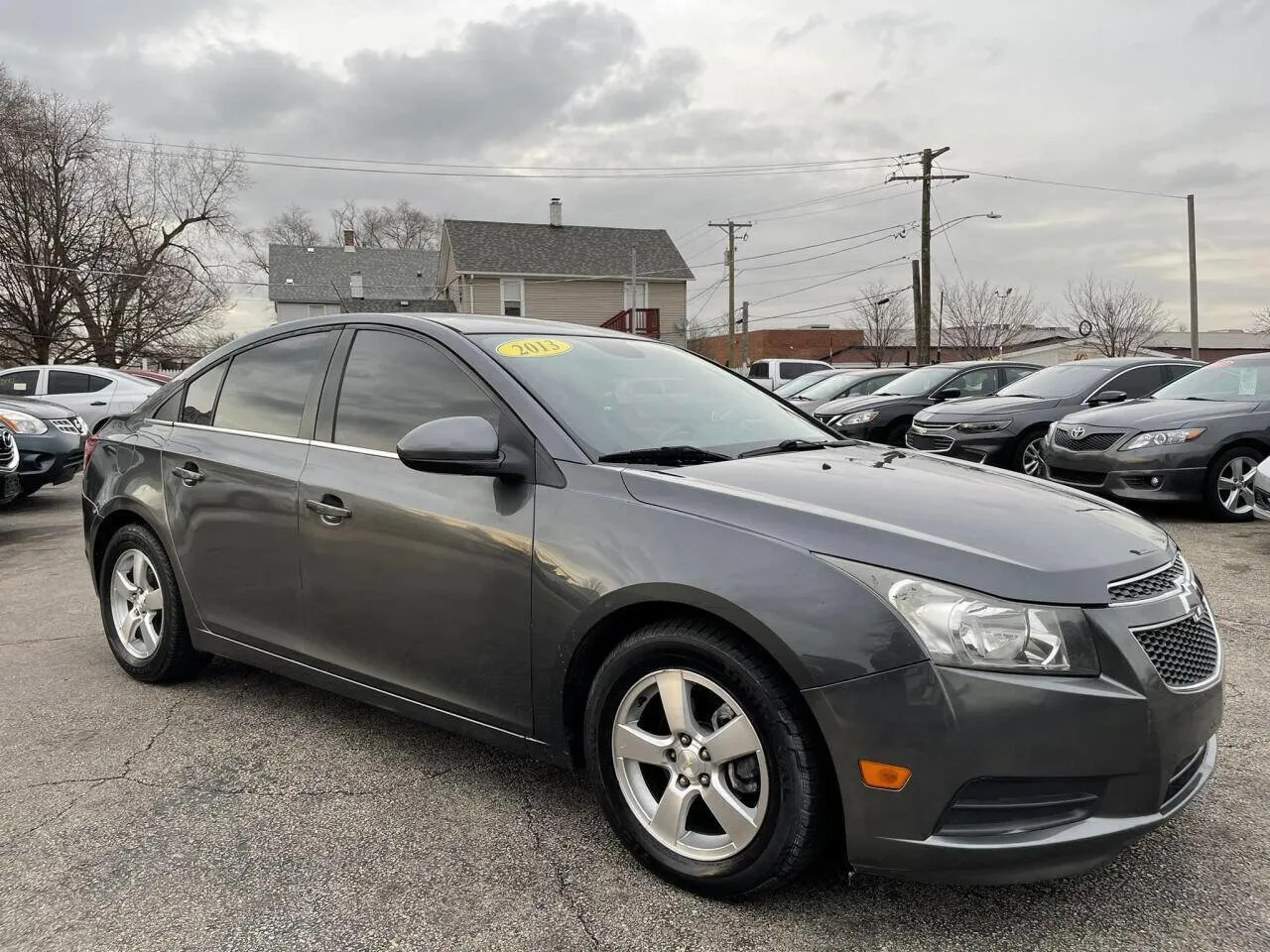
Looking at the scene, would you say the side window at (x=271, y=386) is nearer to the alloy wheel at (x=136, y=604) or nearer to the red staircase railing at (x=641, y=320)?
the alloy wheel at (x=136, y=604)

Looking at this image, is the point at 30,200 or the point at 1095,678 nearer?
the point at 1095,678

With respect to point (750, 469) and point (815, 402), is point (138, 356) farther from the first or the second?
point (750, 469)

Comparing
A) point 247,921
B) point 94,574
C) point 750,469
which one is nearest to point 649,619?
point 750,469

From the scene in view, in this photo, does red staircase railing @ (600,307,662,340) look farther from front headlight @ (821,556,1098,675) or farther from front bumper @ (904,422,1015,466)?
front headlight @ (821,556,1098,675)

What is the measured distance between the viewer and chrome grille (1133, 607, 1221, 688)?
2.07 m

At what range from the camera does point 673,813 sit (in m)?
2.34

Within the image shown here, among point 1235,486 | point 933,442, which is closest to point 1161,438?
point 1235,486

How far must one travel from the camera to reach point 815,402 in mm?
14523

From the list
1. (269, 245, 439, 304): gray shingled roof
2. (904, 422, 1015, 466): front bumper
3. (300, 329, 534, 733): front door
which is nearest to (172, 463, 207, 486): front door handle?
(300, 329, 534, 733): front door

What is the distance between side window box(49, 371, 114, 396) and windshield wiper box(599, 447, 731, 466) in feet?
48.9

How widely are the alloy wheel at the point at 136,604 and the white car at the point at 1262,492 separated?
685 centimetres

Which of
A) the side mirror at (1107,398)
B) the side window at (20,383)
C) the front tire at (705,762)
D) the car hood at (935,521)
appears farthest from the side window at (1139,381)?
the side window at (20,383)

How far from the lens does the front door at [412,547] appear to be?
264cm

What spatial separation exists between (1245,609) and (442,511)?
4.62 metres
